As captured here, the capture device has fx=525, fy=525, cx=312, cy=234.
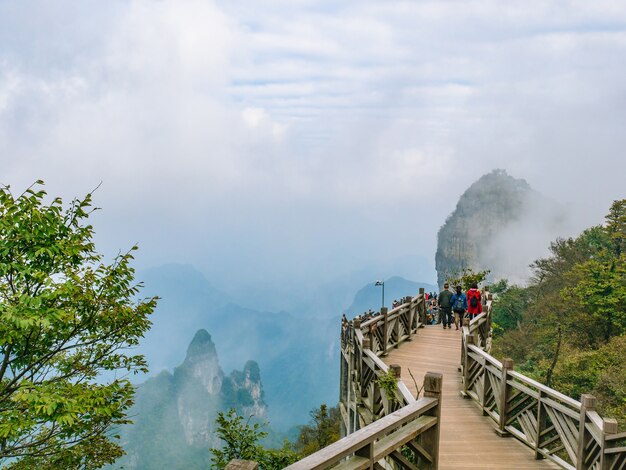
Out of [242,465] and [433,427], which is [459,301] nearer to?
[433,427]

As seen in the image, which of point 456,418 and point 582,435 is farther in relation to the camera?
point 456,418

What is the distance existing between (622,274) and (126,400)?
25388mm

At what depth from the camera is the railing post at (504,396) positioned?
29.5 ft

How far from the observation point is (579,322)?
90.9 feet

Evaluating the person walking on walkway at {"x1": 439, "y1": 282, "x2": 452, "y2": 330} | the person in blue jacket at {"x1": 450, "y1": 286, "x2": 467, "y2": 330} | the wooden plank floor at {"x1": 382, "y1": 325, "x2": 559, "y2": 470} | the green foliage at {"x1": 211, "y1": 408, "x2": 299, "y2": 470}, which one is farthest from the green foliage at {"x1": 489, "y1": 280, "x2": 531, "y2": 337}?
the green foliage at {"x1": 211, "y1": 408, "x2": 299, "y2": 470}

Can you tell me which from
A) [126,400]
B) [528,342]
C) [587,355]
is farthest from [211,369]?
[126,400]

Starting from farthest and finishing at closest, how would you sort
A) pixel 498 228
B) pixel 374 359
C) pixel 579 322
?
pixel 498 228 < pixel 579 322 < pixel 374 359

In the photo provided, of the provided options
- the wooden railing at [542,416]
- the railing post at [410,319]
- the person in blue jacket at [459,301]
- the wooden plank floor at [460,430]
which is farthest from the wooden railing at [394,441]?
the person in blue jacket at [459,301]

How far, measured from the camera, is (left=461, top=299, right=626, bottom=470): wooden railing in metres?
6.16

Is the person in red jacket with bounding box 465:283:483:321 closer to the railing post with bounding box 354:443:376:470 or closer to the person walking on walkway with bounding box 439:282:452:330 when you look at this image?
the person walking on walkway with bounding box 439:282:452:330

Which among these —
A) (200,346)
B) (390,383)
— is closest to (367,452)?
(390,383)

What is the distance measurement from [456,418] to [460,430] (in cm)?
61

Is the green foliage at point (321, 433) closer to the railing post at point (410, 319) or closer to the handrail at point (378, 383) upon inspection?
the handrail at point (378, 383)

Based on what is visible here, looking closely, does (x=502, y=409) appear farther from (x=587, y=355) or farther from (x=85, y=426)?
(x=587, y=355)
